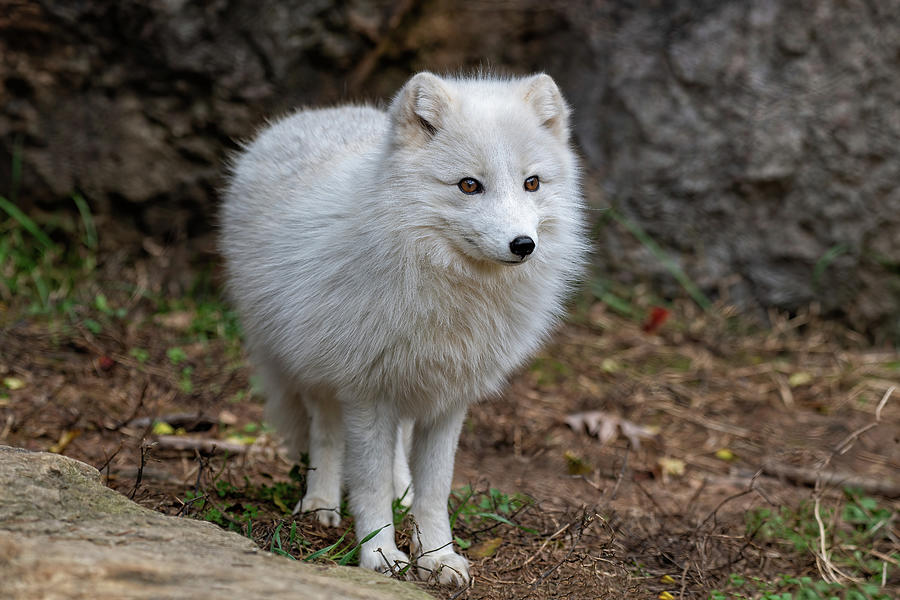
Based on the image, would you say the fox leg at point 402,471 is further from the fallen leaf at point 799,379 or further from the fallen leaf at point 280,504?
the fallen leaf at point 799,379

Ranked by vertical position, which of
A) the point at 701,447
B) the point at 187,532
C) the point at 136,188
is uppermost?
the point at 136,188

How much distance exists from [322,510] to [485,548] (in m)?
0.74

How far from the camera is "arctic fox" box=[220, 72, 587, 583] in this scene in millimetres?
3111

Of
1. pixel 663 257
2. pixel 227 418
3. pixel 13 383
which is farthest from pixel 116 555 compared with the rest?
pixel 663 257

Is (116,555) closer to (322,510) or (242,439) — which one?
(322,510)

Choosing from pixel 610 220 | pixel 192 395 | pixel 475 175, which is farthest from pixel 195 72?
pixel 475 175

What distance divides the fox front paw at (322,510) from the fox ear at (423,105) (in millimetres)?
1660

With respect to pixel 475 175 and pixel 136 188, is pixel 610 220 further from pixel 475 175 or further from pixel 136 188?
pixel 475 175

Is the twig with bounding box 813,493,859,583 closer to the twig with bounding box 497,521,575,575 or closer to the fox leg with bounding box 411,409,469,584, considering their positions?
the twig with bounding box 497,521,575,575

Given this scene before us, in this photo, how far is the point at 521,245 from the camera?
9.63 feet

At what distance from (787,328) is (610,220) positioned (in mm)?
1551

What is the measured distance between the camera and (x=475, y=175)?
3084mm

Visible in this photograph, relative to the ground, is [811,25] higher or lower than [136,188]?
higher

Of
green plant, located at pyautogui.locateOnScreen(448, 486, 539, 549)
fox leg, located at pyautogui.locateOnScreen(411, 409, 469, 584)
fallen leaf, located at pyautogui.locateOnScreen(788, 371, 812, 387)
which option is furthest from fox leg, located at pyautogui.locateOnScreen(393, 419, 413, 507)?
fallen leaf, located at pyautogui.locateOnScreen(788, 371, 812, 387)
